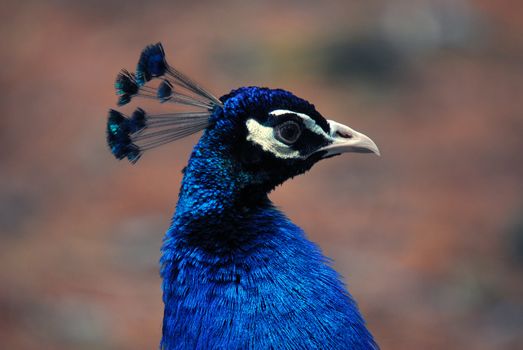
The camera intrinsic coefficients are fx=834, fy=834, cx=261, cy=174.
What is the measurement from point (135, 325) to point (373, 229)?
1.40 m

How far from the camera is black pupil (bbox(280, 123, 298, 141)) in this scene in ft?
6.06

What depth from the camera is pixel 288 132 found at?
6.08ft

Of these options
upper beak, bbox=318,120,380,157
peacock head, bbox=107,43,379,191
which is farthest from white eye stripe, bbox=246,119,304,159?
upper beak, bbox=318,120,380,157

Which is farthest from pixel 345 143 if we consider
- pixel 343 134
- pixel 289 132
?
pixel 289 132

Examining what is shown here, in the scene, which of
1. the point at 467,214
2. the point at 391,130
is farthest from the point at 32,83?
the point at 467,214

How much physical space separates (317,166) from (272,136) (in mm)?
3235

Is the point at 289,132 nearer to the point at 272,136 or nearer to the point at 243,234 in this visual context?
the point at 272,136

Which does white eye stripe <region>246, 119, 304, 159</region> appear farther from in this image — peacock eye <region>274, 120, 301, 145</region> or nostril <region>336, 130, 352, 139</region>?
nostril <region>336, 130, 352, 139</region>

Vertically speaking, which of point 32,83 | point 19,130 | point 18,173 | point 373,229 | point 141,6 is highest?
point 141,6

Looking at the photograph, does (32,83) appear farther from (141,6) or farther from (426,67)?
(426,67)

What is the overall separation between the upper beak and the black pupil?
0.08 meters

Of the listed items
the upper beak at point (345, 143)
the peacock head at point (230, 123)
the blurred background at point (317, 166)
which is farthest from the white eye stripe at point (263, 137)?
the blurred background at point (317, 166)

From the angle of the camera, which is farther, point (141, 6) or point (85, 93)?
point (141, 6)

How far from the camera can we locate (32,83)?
5855 mm
